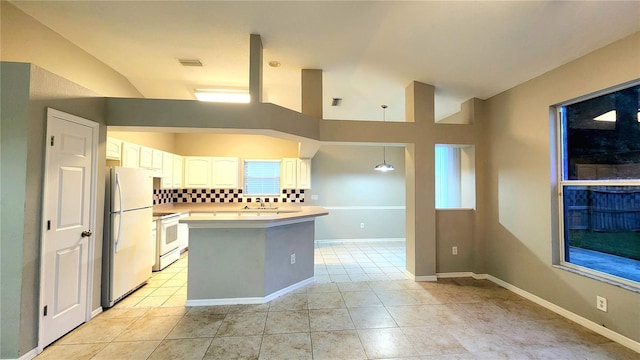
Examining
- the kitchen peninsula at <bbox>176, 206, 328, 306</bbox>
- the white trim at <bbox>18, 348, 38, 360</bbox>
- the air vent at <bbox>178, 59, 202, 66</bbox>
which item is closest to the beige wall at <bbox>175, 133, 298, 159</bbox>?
the air vent at <bbox>178, 59, 202, 66</bbox>

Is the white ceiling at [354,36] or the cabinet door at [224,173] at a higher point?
the white ceiling at [354,36]

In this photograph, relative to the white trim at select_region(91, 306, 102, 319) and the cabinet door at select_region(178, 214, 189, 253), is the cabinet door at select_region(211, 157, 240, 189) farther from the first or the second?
the white trim at select_region(91, 306, 102, 319)

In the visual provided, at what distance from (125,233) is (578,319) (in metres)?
5.00

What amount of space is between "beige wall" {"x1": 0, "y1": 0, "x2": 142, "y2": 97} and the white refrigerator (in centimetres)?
121

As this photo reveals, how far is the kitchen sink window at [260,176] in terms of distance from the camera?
5.91m

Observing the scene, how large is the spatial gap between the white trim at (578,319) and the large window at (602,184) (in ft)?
1.56

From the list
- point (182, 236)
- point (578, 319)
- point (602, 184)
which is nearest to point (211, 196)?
point (182, 236)

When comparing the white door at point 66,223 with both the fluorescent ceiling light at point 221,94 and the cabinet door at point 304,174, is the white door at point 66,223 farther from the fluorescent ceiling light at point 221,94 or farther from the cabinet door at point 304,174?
the cabinet door at point 304,174

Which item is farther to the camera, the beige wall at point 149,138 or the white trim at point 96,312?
the beige wall at point 149,138

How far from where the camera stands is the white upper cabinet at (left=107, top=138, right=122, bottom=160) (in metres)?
3.30

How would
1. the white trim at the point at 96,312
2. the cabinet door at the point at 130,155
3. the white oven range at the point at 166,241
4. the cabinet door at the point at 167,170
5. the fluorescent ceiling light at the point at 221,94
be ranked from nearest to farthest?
the white trim at the point at 96,312
the cabinet door at the point at 130,155
the white oven range at the point at 166,241
the fluorescent ceiling light at the point at 221,94
the cabinet door at the point at 167,170

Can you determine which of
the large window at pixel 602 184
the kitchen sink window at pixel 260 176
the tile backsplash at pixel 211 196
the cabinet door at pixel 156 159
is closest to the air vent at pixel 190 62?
the cabinet door at pixel 156 159

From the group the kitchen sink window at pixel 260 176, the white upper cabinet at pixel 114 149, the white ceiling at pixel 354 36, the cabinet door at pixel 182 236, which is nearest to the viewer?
the white ceiling at pixel 354 36

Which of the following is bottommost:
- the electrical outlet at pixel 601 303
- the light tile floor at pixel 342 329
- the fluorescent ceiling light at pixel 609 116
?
the light tile floor at pixel 342 329
